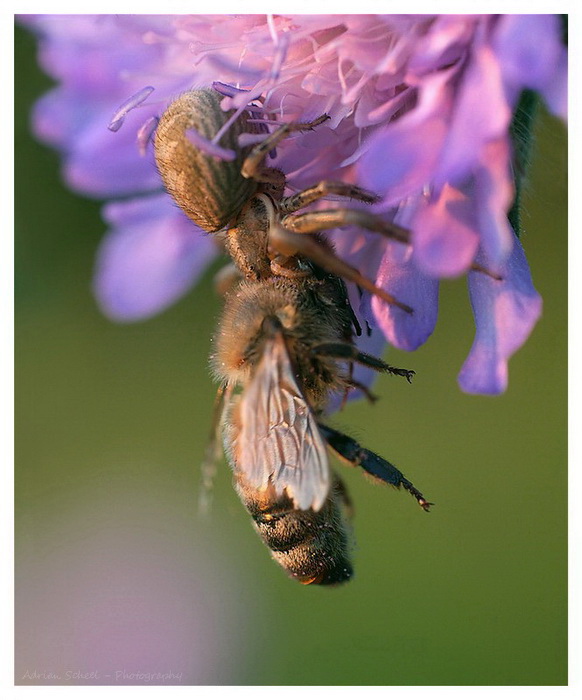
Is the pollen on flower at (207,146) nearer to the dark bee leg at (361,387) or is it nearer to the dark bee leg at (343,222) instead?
the dark bee leg at (343,222)

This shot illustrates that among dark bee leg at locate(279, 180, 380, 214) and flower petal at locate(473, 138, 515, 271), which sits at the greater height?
dark bee leg at locate(279, 180, 380, 214)

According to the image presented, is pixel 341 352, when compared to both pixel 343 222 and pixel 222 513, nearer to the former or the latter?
pixel 343 222

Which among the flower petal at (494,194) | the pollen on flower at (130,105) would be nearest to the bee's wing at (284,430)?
the flower petal at (494,194)

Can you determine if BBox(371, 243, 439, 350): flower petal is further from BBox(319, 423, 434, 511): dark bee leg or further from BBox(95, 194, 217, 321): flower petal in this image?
BBox(95, 194, 217, 321): flower petal

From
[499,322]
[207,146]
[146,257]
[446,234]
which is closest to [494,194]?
[446,234]

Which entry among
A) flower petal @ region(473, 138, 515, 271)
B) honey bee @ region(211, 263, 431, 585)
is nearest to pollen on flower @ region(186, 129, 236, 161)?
honey bee @ region(211, 263, 431, 585)

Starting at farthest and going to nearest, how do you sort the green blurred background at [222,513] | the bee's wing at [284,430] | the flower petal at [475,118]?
the green blurred background at [222,513]
the bee's wing at [284,430]
the flower petal at [475,118]
